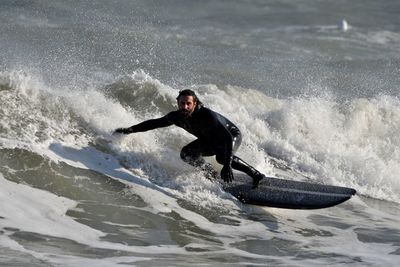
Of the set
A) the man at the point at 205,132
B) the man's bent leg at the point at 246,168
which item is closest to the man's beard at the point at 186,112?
the man at the point at 205,132

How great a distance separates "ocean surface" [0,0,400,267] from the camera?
715 centimetres

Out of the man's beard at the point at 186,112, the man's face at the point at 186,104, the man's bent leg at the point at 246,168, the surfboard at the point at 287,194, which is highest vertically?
the man's face at the point at 186,104

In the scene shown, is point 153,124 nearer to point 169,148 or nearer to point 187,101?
point 187,101

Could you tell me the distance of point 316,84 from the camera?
1678cm

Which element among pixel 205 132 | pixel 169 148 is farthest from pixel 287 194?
pixel 169 148

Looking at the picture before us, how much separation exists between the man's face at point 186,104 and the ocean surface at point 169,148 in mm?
978

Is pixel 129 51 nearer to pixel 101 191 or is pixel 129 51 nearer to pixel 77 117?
pixel 77 117

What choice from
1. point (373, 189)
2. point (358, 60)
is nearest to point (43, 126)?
point (373, 189)

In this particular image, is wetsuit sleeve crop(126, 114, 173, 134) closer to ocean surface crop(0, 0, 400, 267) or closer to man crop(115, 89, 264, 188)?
man crop(115, 89, 264, 188)

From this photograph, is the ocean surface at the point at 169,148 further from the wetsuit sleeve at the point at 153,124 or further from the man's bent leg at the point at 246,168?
the wetsuit sleeve at the point at 153,124

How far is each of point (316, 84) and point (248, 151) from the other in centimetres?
689

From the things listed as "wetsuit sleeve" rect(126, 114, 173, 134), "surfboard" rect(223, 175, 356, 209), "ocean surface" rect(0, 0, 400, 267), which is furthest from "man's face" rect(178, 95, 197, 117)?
"surfboard" rect(223, 175, 356, 209)

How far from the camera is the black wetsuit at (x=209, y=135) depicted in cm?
814

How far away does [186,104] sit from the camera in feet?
26.5
